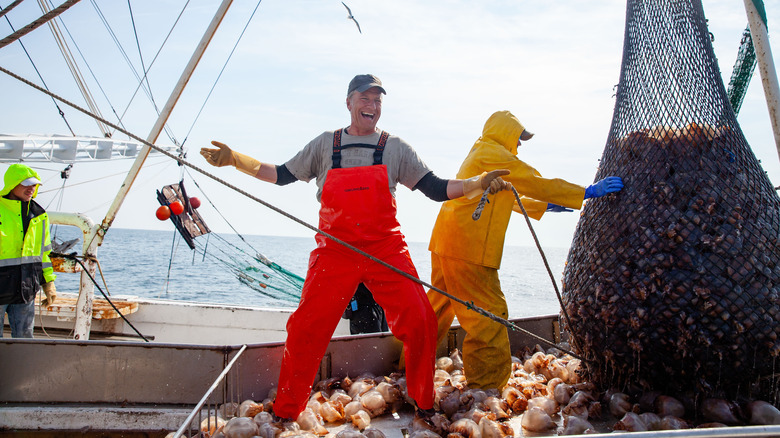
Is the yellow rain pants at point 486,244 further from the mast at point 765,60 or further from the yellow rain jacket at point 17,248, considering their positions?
the yellow rain jacket at point 17,248

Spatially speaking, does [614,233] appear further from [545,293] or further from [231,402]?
[545,293]

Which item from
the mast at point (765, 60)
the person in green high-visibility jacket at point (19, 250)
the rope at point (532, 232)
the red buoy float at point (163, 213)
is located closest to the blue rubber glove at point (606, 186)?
the rope at point (532, 232)

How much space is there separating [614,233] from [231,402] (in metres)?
2.38

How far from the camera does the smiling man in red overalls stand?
290 cm

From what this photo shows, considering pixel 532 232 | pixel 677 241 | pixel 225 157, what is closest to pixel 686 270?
pixel 677 241

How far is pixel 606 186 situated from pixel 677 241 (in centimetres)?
47

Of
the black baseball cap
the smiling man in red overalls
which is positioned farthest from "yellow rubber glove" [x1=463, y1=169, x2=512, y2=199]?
the black baseball cap

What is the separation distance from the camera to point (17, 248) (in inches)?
186

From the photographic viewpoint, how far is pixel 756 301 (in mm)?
2529

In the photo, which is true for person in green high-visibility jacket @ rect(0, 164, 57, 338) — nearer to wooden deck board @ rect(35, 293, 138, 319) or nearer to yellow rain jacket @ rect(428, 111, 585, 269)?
wooden deck board @ rect(35, 293, 138, 319)

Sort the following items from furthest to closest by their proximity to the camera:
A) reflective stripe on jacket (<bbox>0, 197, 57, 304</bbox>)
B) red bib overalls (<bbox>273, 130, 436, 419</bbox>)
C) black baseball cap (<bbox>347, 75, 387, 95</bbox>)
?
reflective stripe on jacket (<bbox>0, 197, 57, 304</bbox>) → black baseball cap (<bbox>347, 75, 387, 95</bbox>) → red bib overalls (<bbox>273, 130, 436, 419</bbox>)

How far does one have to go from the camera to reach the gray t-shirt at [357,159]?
3.12 metres

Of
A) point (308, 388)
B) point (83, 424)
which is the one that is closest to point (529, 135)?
point (308, 388)

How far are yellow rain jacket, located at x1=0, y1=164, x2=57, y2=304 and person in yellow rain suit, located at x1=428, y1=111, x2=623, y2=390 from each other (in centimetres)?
370
